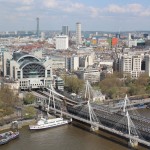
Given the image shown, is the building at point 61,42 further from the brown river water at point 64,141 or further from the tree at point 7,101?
the brown river water at point 64,141

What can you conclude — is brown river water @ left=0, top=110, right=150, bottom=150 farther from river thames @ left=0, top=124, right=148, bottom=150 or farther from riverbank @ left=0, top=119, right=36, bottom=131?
riverbank @ left=0, top=119, right=36, bottom=131

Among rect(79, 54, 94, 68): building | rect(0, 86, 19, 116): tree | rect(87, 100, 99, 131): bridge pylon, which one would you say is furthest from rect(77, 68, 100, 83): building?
rect(87, 100, 99, 131): bridge pylon

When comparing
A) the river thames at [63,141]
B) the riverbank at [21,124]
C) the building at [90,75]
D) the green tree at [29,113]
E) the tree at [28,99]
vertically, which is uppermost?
the building at [90,75]

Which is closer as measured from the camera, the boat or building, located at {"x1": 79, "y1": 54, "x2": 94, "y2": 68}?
the boat

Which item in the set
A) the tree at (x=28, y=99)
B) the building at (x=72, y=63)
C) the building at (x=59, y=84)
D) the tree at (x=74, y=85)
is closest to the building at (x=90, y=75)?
the tree at (x=74, y=85)

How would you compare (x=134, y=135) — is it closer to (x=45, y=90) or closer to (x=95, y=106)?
(x=95, y=106)

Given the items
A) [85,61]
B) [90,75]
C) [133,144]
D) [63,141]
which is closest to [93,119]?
[63,141]
